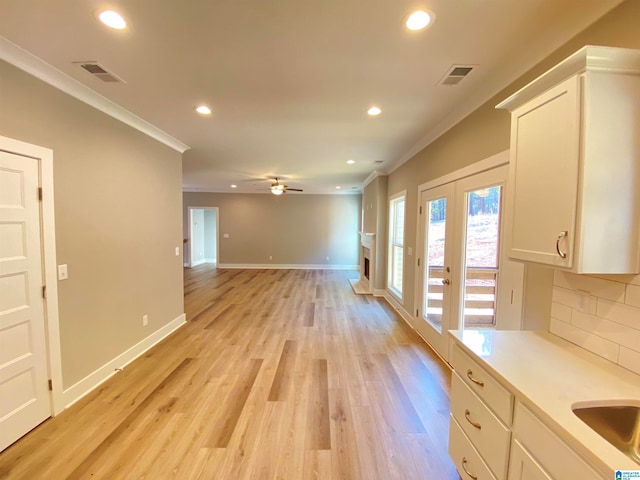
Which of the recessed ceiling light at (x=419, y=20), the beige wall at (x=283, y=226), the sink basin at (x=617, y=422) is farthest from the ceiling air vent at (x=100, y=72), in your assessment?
the beige wall at (x=283, y=226)

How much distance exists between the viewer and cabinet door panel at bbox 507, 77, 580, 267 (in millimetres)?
1212

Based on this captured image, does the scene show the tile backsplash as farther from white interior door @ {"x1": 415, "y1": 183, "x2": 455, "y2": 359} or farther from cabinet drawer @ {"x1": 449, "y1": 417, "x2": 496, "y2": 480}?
white interior door @ {"x1": 415, "y1": 183, "x2": 455, "y2": 359}

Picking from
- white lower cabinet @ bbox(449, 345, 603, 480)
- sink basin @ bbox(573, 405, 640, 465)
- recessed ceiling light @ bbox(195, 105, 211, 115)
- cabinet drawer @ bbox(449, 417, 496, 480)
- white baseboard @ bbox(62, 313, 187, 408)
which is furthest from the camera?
recessed ceiling light @ bbox(195, 105, 211, 115)

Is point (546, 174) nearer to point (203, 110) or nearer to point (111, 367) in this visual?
point (203, 110)

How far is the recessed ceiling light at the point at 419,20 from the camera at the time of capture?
4.81 ft

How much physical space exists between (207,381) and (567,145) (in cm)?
317

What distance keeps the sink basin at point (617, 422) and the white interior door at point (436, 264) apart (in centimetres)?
197

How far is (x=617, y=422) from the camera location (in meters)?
1.06

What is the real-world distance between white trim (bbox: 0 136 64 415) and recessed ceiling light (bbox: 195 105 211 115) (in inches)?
47.6

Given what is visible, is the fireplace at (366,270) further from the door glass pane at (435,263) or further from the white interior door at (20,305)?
the white interior door at (20,305)

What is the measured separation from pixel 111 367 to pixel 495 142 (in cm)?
410

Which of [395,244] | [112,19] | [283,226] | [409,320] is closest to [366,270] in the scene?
[395,244]

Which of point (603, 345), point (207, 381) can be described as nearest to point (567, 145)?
point (603, 345)

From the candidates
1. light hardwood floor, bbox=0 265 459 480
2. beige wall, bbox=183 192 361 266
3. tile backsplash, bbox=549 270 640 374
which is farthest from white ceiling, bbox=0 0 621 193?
beige wall, bbox=183 192 361 266
